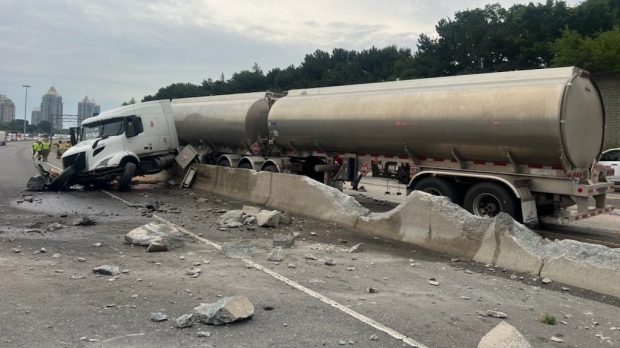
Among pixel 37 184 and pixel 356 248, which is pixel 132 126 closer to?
pixel 37 184

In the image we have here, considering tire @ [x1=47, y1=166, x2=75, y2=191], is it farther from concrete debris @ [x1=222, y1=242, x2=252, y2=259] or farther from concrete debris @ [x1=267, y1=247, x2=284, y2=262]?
concrete debris @ [x1=267, y1=247, x2=284, y2=262]

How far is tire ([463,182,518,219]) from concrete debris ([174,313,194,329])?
688 centimetres

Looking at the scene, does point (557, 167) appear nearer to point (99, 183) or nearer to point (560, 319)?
point (560, 319)

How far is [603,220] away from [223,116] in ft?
37.7

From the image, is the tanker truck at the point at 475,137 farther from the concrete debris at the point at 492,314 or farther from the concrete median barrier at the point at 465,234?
the concrete debris at the point at 492,314

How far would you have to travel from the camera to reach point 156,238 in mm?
7656

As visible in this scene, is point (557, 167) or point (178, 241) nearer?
point (178, 241)

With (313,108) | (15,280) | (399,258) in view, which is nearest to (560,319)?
(399,258)

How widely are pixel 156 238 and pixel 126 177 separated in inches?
350

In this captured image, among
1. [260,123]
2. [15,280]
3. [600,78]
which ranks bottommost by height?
[15,280]

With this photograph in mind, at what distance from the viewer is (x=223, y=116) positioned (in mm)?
17047

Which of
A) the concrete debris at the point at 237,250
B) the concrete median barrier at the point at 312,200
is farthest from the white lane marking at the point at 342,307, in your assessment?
the concrete median barrier at the point at 312,200

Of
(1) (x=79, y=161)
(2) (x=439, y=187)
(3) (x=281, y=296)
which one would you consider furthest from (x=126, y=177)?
(3) (x=281, y=296)

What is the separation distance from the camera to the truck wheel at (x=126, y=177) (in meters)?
15.8
